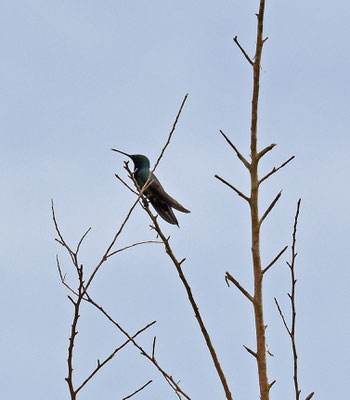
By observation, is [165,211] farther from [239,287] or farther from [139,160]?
[239,287]

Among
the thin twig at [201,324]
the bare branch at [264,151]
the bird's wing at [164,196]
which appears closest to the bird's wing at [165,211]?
the bird's wing at [164,196]

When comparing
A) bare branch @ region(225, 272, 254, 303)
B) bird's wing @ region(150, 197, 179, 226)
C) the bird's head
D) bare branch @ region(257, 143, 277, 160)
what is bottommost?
bare branch @ region(225, 272, 254, 303)

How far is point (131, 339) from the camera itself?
2844 mm

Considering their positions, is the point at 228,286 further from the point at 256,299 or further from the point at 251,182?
the point at 251,182

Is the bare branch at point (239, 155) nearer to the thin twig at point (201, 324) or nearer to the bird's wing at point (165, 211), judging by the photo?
the thin twig at point (201, 324)

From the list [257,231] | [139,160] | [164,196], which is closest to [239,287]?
[257,231]

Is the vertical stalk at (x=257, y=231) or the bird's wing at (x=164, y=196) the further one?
the bird's wing at (x=164, y=196)

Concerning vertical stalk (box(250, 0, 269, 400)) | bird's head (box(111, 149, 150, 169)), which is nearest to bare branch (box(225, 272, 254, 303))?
vertical stalk (box(250, 0, 269, 400))

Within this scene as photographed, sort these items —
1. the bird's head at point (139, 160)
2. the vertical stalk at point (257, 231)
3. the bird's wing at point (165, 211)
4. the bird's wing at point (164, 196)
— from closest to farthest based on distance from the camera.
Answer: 1. the vertical stalk at point (257, 231)
2. the bird's wing at point (164, 196)
3. the bird's wing at point (165, 211)
4. the bird's head at point (139, 160)

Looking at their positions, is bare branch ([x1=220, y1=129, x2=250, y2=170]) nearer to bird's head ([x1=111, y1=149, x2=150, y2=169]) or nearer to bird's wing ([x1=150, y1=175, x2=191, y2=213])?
bird's wing ([x1=150, y1=175, x2=191, y2=213])

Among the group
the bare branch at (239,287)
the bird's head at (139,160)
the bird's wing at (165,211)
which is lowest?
the bare branch at (239,287)

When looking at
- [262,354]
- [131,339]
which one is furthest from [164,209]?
[262,354]

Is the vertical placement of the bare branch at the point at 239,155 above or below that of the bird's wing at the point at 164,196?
below

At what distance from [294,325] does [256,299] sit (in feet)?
1.24
